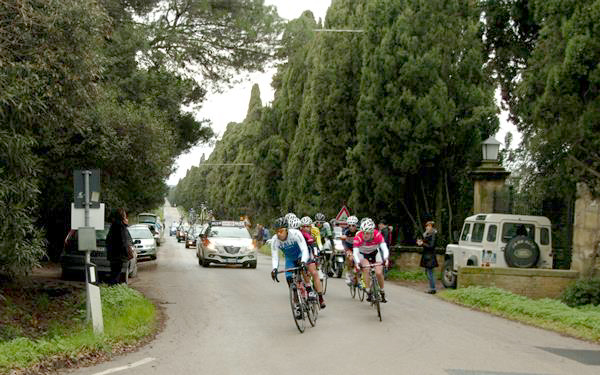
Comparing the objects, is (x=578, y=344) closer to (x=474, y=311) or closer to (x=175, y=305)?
(x=474, y=311)

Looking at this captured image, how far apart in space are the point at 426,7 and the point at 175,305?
1420 cm

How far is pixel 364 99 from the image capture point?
25484 mm

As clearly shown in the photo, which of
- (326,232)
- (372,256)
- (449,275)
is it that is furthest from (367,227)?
(326,232)

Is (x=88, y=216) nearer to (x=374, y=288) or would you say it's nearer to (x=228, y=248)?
(x=374, y=288)

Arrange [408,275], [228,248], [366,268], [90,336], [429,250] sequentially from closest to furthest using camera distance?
[90,336] < [366,268] < [429,250] < [408,275] < [228,248]

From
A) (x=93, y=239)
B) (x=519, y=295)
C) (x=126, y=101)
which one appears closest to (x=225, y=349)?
(x=93, y=239)

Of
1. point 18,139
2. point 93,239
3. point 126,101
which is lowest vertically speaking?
point 93,239

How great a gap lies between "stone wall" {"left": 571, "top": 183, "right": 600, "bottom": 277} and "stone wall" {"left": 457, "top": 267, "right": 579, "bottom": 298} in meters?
0.49

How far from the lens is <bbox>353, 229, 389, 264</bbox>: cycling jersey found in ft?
44.6

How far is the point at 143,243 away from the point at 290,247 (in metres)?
19.8

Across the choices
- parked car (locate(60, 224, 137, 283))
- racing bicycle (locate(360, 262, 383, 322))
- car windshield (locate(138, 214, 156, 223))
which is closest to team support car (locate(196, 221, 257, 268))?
parked car (locate(60, 224, 137, 283))

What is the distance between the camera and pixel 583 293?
15430mm

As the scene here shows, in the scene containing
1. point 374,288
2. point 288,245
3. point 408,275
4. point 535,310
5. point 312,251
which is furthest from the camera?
point 408,275

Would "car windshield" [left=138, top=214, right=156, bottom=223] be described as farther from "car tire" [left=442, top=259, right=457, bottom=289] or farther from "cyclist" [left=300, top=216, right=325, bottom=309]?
"cyclist" [left=300, top=216, right=325, bottom=309]
